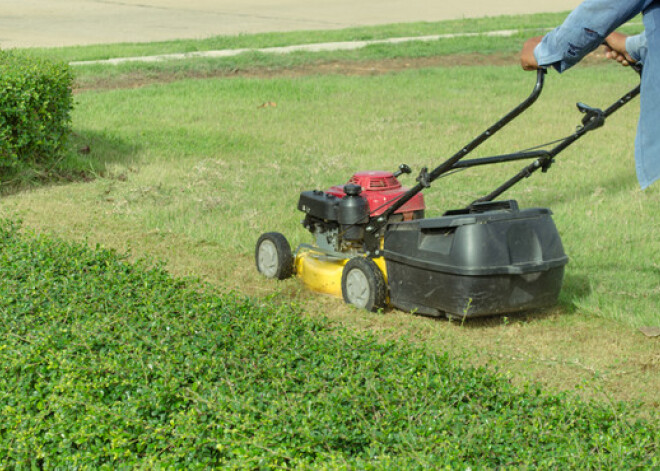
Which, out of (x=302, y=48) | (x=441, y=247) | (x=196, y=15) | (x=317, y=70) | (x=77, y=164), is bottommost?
(x=77, y=164)

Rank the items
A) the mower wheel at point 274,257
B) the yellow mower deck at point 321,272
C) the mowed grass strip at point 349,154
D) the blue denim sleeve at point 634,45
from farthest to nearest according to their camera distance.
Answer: the mowed grass strip at point 349,154, the mower wheel at point 274,257, the yellow mower deck at point 321,272, the blue denim sleeve at point 634,45

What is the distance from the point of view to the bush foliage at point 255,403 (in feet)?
9.50

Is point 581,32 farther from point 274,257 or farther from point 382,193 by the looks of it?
point 274,257

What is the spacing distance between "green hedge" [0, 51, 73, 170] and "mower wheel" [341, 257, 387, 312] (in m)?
3.89

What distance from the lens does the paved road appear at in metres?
19.8

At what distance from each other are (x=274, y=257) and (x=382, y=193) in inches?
33.5

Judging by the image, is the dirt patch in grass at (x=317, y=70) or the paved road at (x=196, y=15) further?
the paved road at (x=196, y=15)

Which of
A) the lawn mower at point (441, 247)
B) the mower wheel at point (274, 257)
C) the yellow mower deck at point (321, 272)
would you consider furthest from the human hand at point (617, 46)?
the mower wheel at point (274, 257)

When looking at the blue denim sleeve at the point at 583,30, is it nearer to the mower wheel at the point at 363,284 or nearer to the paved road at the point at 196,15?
the mower wheel at the point at 363,284

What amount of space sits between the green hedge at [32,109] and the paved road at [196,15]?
9.88 meters

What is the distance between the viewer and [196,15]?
2439cm

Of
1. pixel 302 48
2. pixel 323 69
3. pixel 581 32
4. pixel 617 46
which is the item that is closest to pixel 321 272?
pixel 617 46

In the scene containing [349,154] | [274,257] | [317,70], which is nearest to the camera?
[274,257]

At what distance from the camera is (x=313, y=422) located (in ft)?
9.91
